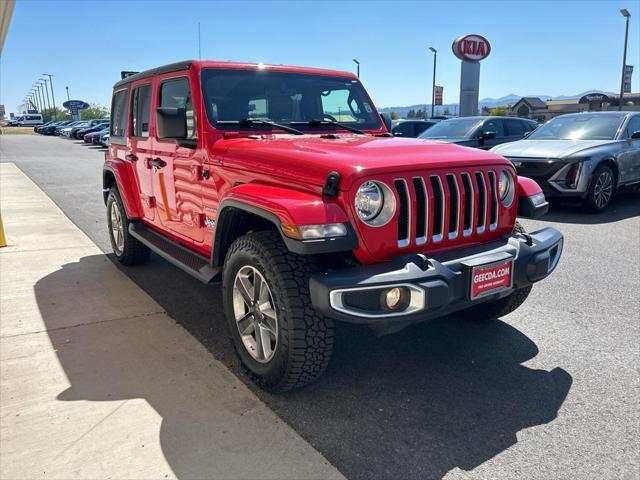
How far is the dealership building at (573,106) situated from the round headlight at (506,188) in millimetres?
45954

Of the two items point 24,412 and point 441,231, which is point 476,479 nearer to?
point 441,231

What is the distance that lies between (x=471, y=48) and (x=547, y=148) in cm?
1602

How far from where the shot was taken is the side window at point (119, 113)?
561 centimetres

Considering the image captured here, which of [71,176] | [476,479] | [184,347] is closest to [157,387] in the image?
[184,347]

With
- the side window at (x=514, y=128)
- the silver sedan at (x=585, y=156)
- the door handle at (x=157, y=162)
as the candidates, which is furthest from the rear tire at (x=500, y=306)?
the side window at (x=514, y=128)

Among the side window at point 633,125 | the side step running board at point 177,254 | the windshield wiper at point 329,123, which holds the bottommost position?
the side step running board at point 177,254

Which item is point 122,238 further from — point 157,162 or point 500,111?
point 500,111

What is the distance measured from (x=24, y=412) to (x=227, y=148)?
1.97 meters

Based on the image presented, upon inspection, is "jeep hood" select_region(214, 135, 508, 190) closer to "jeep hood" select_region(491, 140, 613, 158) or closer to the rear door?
the rear door

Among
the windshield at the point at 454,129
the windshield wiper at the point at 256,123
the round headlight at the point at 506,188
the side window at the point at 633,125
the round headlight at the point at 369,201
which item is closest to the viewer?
the round headlight at the point at 369,201

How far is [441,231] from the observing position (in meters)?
3.03

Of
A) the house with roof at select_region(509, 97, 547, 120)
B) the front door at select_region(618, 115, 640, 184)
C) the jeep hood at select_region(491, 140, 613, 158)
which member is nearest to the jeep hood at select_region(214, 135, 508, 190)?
the jeep hood at select_region(491, 140, 613, 158)

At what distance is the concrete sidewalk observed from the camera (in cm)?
250

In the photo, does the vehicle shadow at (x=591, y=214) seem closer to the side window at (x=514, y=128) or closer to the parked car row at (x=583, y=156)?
the parked car row at (x=583, y=156)
